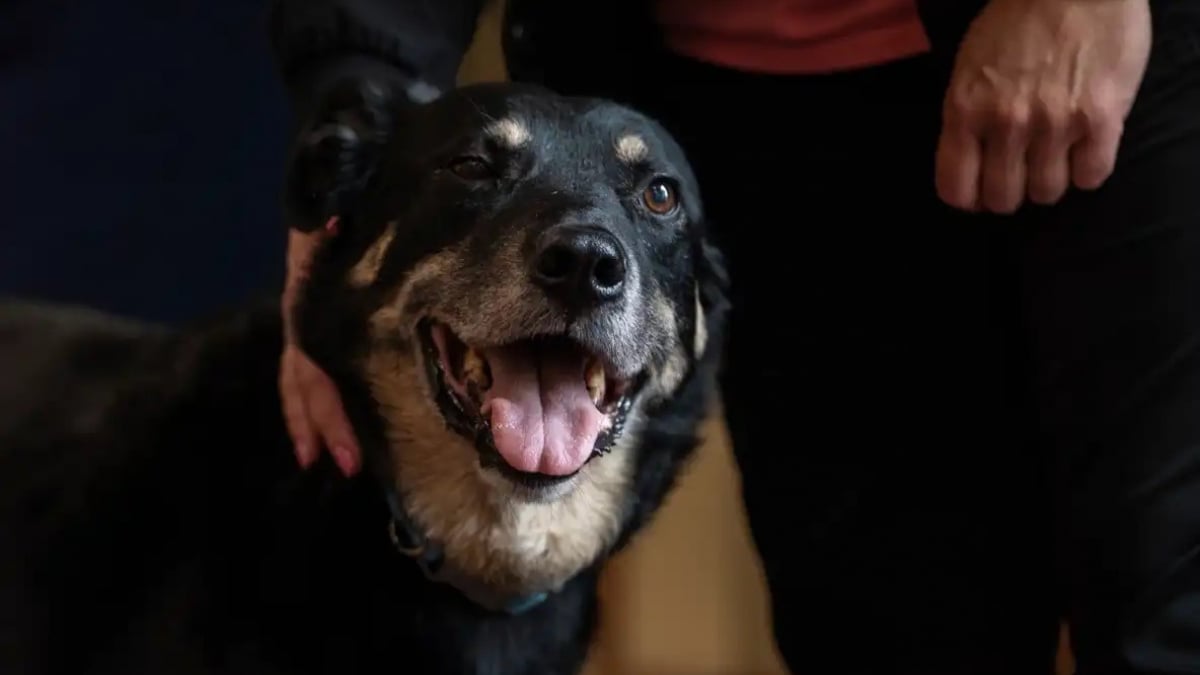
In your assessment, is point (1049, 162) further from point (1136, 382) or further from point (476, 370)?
point (476, 370)

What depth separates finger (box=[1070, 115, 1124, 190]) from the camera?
950 mm

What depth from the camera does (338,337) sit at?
1229mm

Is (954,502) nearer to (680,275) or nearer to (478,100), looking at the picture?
(680,275)

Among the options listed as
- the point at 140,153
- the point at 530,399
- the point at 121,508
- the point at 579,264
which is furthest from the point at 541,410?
the point at 140,153

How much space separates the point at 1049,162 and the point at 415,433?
0.63 meters

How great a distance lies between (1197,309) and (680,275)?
1.74ft

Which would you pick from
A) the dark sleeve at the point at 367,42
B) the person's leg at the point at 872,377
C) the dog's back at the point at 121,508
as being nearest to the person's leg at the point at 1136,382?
the person's leg at the point at 872,377

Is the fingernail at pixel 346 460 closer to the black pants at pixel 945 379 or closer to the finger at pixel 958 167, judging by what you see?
the black pants at pixel 945 379

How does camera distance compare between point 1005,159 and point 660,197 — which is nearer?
point 1005,159

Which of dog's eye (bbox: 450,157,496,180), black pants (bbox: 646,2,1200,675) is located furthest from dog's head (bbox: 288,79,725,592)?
black pants (bbox: 646,2,1200,675)

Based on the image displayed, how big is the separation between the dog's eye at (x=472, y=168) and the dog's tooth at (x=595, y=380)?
216mm

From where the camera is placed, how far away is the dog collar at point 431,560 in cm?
118

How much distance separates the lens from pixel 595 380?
46.3 inches

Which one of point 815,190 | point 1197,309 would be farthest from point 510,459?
point 1197,309
